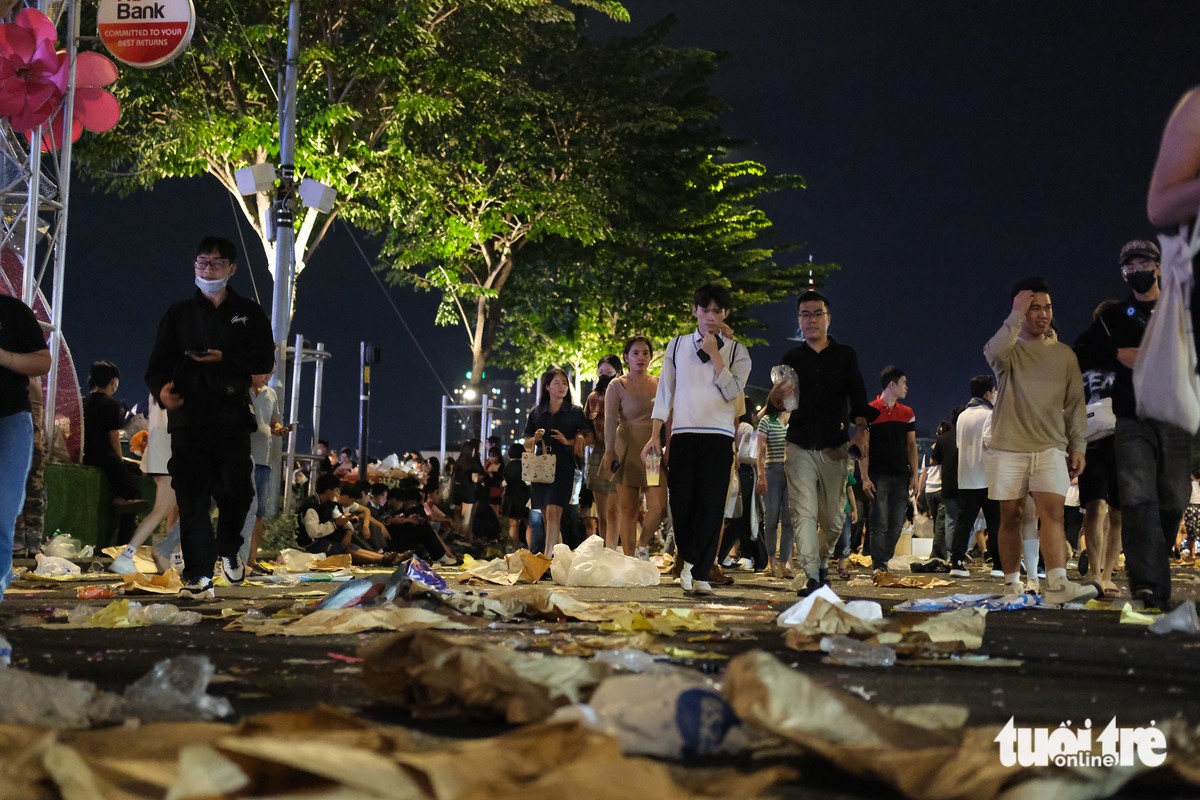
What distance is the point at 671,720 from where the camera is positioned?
9.32ft

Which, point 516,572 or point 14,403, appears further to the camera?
point 516,572

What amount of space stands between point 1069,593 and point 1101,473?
6.96 ft

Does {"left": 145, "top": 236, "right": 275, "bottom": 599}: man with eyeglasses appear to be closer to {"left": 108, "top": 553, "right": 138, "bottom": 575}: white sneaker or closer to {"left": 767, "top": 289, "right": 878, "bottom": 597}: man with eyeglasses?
{"left": 108, "top": 553, "right": 138, "bottom": 575}: white sneaker

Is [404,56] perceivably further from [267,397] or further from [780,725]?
[780,725]

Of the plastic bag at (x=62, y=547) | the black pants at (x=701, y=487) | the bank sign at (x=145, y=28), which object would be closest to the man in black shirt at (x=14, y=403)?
the black pants at (x=701, y=487)

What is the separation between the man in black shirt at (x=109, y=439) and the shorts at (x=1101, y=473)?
918cm

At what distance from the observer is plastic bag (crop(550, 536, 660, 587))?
32.2 feet

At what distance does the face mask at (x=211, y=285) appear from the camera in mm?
7605

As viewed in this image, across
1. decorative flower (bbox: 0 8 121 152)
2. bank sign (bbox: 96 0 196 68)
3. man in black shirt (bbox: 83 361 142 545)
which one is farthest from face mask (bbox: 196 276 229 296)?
bank sign (bbox: 96 0 196 68)

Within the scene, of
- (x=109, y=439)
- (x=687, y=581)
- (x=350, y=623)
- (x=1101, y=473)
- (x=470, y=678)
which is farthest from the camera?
(x=109, y=439)

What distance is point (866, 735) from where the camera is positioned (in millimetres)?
2705

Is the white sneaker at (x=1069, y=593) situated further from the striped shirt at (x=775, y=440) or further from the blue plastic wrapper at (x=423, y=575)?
the striped shirt at (x=775, y=440)

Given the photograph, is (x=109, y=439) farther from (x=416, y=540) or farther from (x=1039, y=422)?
(x=1039, y=422)

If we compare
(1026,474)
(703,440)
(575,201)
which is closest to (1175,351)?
(1026,474)
